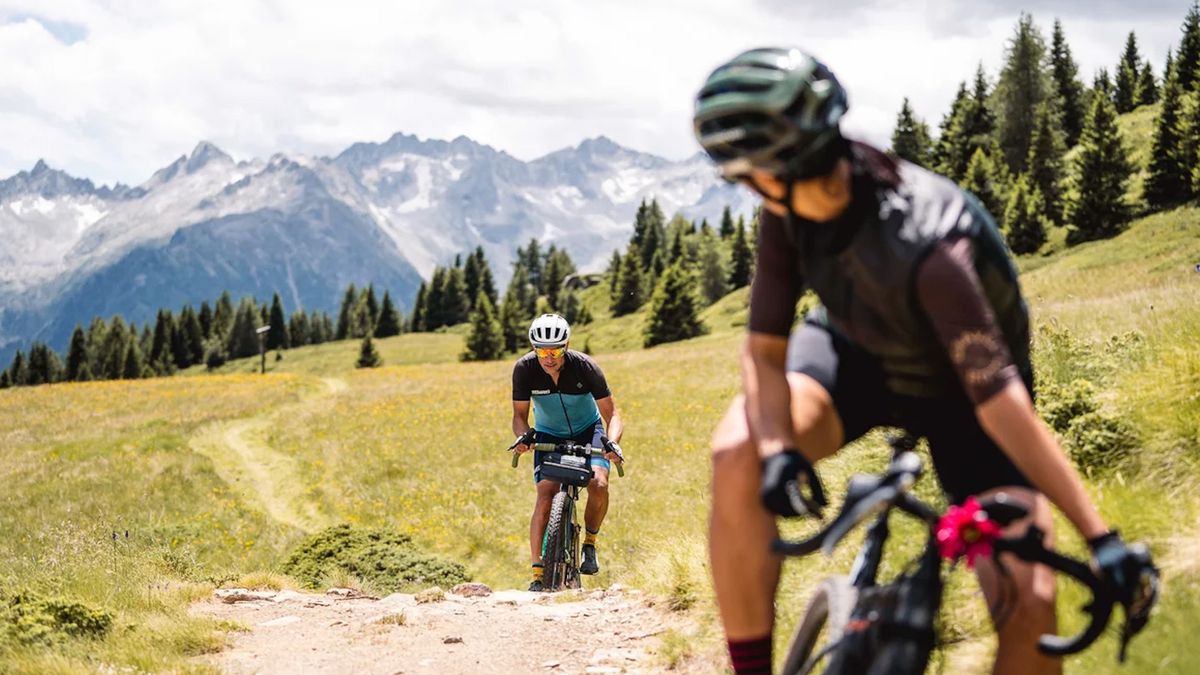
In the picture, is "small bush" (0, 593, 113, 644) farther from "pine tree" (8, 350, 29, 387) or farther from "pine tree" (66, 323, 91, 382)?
"pine tree" (8, 350, 29, 387)

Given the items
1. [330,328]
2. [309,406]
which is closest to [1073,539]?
[309,406]

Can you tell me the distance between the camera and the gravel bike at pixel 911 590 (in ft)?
8.08

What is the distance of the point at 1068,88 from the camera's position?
84750 mm

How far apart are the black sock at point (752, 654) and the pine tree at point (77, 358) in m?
136

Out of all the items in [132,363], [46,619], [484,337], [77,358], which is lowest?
[46,619]

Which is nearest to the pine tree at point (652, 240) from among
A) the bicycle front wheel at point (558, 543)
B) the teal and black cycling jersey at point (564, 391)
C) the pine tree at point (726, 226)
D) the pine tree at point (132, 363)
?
the pine tree at point (726, 226)

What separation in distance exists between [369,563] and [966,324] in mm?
10181

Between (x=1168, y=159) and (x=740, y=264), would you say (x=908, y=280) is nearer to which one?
(x=1168, y=159)

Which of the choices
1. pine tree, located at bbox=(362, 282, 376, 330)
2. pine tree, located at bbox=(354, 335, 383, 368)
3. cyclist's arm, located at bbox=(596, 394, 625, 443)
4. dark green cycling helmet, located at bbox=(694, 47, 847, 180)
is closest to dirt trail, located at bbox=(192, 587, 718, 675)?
cyclist's arm, located at bbox=(596, 394, 625, 443)

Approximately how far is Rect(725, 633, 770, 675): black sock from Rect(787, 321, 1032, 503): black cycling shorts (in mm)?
773

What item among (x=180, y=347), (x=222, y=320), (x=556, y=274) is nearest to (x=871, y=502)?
(x=556, y=274)

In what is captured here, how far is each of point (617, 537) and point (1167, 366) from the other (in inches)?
389

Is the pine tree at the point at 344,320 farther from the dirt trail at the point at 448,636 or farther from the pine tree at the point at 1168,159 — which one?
the dirt trail at the point at 448,636

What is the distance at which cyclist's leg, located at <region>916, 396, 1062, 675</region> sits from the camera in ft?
9.11
